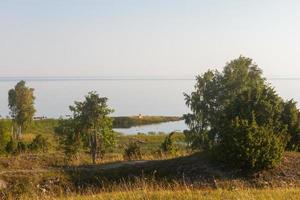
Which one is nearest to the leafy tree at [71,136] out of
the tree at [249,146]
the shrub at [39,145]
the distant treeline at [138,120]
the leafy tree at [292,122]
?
the shrub at [39,145]

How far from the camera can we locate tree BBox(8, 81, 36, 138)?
58.7 meters

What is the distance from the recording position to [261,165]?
Answer: 19125 millimetres

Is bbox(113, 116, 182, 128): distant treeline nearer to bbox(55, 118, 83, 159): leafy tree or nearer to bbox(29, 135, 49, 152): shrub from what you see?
bbox(29, 135, 49, 152): shrub

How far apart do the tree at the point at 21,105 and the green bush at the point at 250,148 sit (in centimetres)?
4290

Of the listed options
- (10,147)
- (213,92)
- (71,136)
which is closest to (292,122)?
(71,136)

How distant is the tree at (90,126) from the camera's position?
2741cm

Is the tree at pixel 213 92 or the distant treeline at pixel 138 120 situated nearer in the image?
the tree at pixel 213 92

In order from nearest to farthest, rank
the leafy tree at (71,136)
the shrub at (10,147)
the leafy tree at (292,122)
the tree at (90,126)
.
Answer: the leafy tree at (292,122), the tree at (90,126), the leafy tree at (71,136), the shrub at (10,147)

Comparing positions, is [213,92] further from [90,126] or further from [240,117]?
[240,117]

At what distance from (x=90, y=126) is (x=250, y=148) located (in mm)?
11234

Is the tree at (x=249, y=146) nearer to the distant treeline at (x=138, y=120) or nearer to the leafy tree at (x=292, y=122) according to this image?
the leafy tree at (x=292, y=122)

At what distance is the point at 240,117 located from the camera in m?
23.2

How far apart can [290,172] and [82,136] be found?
13.5 metres

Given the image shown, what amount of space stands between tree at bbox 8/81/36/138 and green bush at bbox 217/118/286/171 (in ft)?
141
